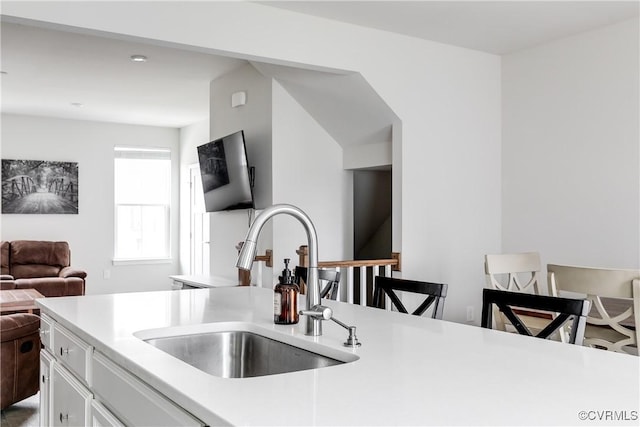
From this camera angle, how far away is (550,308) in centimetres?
189

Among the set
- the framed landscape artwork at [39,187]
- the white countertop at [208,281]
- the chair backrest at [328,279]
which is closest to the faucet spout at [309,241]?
the chair backrest at [328,279]

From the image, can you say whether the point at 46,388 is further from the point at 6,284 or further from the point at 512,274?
the point at 6,284

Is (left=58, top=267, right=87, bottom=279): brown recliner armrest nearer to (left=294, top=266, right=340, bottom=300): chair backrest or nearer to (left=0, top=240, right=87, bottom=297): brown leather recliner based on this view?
(left=0, top=240, right=87, bottom=297): brown leather recliner

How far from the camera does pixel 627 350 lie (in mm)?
3031

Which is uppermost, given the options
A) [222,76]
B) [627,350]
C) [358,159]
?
[222,76]

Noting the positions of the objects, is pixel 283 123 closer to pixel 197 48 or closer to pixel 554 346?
pixel 197 48

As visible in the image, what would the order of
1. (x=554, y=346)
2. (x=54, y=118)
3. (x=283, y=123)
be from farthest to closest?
1. (x=54, y=118)
2. (x=283, y=123)
3. (x=554, y=346)

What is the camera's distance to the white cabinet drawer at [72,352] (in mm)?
1865

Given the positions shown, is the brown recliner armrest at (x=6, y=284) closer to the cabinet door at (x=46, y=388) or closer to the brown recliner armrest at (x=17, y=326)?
the brown recliner armrest at (x=17, y=326)

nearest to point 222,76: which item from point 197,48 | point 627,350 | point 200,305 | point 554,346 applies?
point 197,48

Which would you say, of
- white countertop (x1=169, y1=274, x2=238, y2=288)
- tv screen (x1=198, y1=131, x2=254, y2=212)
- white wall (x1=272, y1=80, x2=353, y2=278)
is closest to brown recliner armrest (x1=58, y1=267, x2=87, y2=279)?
white countertop (x1=169, y1=274, x2=238, y2=288)

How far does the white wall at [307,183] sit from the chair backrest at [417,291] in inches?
92.4

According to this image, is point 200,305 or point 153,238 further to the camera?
point 153,238

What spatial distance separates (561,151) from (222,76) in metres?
3.20
